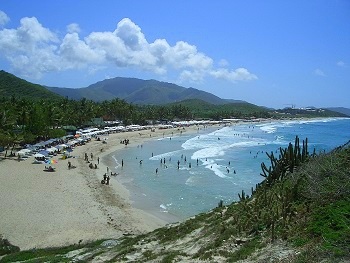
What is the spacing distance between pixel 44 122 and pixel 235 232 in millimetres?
47210

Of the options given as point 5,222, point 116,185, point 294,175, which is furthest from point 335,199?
point 116,185

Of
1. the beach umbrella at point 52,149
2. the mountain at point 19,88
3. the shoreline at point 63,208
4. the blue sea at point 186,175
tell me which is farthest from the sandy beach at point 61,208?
the mountain at point 19,88

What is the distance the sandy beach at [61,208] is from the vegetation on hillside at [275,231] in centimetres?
659

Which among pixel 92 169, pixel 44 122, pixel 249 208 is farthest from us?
pixel 44 122

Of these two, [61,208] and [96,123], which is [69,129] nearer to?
[96,123]

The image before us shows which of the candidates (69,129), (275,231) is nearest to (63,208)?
(275,231)

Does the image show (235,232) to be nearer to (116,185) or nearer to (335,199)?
(335,199)

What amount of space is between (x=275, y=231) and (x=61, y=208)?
1945 cm

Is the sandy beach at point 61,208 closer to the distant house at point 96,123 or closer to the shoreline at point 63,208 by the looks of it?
the shoreline at point 63,208

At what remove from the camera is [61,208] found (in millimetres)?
25984

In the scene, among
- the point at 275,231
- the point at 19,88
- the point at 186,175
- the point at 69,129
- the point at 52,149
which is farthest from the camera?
the point at 19,88

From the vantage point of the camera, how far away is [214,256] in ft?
33.6

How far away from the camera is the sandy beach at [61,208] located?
2079 cm

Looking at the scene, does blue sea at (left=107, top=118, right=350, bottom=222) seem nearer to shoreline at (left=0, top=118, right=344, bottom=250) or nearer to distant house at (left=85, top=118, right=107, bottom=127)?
shoreline at (left=0, top=118, right=344, bottom=250)
